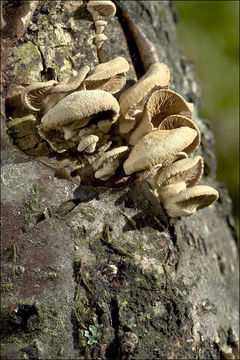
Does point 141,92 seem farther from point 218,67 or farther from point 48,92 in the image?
point 218,67

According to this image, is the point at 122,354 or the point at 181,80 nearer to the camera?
the point at 122,354

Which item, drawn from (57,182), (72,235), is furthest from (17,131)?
(72,235)

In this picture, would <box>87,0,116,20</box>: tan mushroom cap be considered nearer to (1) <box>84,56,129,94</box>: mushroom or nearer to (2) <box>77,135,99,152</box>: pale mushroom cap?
(1) <box>84,56,129,94</box>: mushroom

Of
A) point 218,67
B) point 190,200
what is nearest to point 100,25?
point 190,200

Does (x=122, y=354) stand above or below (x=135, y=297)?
below

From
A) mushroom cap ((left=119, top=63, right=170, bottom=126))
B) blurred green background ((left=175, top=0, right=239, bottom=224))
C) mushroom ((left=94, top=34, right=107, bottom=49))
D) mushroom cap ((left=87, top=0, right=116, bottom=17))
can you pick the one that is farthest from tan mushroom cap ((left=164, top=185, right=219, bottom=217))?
blurred green background ((left=175, top=0, right=239, bottom=224))

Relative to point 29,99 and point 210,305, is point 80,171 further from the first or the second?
point 210,305
